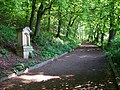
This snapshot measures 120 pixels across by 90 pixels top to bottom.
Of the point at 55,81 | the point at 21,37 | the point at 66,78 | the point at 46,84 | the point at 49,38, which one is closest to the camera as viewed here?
the point at 46,84

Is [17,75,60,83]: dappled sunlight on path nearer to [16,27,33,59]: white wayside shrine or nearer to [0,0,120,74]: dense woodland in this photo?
[0,0,120,74]: dense woodland

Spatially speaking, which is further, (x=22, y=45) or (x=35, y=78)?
(x=22, y=45)

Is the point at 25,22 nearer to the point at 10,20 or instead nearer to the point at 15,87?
the point at 10,20

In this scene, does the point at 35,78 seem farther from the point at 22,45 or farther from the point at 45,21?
the point at 45,21

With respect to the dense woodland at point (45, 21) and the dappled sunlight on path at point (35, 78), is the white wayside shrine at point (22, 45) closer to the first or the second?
the dense woodland at point (45, 21)

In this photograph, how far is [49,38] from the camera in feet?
88.4

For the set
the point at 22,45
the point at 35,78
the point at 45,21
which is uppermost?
the point at 45,21

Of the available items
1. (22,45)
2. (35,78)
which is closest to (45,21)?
(22,45)

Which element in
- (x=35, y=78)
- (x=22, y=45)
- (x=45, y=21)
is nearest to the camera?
(x=35, y=78)

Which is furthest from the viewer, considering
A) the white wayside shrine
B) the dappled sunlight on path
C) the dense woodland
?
the white wayside shrine

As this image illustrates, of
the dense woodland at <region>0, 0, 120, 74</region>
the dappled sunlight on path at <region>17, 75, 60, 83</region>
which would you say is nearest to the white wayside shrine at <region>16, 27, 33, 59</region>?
the dense woodland at <region>0, 0, 120, 74</region>

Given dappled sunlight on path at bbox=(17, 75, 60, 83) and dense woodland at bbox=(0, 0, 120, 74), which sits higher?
dense woodland at bbox=(0, 0, 120, 74)

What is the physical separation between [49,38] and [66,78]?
1599 centimetres

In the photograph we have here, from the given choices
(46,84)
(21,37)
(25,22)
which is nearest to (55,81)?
(46,84)
